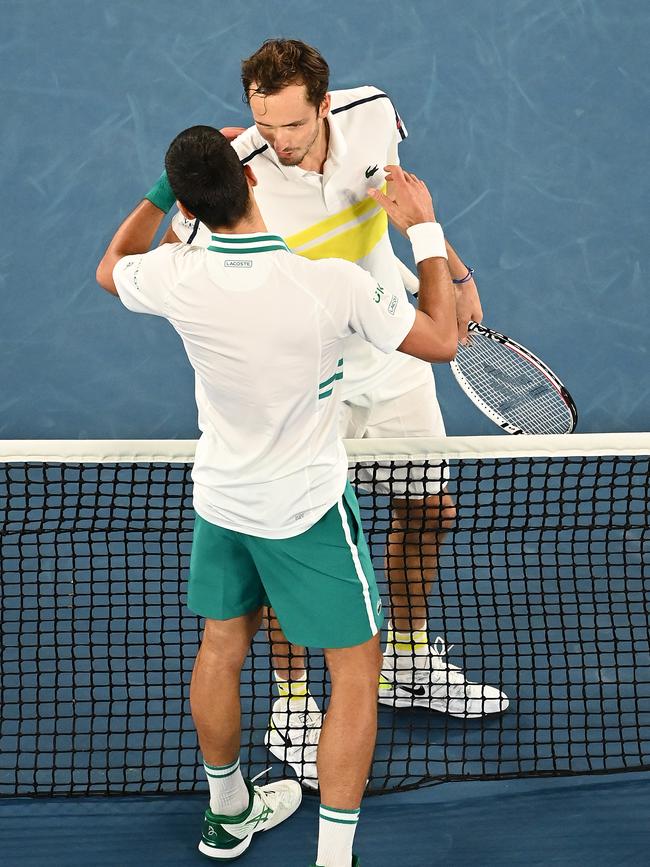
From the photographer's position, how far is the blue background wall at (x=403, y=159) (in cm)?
466

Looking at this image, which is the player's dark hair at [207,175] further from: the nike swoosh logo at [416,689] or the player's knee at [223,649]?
the nike swoosh logo at [416,689]

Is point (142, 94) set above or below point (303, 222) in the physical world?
above

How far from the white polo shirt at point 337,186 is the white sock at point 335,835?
137 cm

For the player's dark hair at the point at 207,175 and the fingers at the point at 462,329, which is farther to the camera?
the fingers at the point at 462,329

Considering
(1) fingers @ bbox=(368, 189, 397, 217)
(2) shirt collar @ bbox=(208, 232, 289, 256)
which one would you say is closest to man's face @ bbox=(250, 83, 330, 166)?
(1) fingers @ bbox=(368, 189, 397, 217)

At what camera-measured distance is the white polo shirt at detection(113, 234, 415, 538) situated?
2262mm

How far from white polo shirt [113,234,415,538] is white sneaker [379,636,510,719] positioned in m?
0.96

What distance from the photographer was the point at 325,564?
99.9 inches

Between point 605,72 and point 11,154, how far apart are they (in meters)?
2.85

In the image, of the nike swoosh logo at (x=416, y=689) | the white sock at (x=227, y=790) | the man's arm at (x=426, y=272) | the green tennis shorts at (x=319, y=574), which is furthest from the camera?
the nike swoosh logo at (x=416, y=689)

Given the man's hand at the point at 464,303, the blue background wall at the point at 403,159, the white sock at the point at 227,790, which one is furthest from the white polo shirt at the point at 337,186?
the blue background wall at the point at 403,159

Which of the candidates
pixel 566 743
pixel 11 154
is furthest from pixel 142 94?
pixel 566 743

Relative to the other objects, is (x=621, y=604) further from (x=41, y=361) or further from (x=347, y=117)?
(x=41, y=361)

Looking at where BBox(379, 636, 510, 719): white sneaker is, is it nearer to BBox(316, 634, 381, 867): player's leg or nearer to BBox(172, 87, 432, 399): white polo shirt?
BBox(316, 634, 381, 867): player's leg
